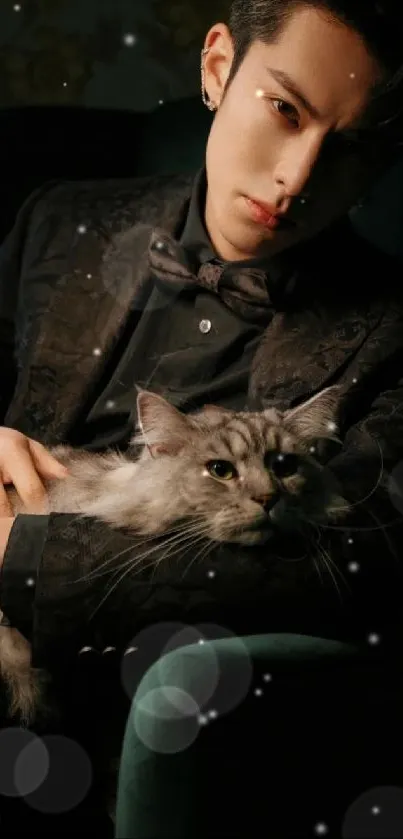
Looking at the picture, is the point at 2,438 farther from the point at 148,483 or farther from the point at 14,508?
the point at 148,483

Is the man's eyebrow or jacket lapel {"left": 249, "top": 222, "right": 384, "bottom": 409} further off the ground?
the man's eyebrow

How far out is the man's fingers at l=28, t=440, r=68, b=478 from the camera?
99 cm

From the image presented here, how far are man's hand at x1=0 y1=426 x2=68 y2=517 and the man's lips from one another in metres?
0.37

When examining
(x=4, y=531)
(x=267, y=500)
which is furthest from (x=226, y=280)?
(x=4, y=531)

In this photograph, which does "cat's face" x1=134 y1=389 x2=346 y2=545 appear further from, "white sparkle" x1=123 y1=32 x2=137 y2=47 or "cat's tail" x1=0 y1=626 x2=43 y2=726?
"white sparkle" x1=123 y1=32 x2=137 y2=47

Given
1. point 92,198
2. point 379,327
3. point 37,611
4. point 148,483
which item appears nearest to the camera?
point 37,611

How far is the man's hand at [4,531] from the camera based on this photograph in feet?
2.85

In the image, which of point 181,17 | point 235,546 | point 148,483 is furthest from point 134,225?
point 235,546

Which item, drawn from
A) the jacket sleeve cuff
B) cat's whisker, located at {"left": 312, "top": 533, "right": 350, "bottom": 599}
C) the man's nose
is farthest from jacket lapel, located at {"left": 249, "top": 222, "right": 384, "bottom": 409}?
the jacket sleeve cuff

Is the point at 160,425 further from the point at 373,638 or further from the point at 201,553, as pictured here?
the point at 373,638

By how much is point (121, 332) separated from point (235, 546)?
1.12 feet

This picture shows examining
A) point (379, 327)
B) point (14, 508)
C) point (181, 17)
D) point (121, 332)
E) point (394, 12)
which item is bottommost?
point (14, 508)

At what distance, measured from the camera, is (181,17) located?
107cm

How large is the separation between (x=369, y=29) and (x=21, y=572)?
0.68m
